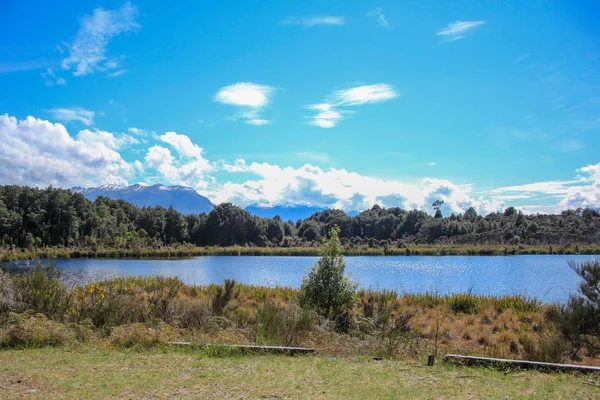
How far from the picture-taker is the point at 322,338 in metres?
9.59

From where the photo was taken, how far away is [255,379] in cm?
613

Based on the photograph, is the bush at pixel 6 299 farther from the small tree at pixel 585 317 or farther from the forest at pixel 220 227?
the forest at pixel 220 227

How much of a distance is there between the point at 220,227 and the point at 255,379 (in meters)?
79.0

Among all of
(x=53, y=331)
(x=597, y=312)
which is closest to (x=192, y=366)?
(x=53, y=331)

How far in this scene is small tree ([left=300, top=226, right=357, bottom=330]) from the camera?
12820mm

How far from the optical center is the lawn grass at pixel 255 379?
5.49m

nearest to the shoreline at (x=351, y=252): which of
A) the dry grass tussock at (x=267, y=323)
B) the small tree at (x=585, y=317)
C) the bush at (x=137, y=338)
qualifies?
the dry grass tussock at (x=267, y=323)

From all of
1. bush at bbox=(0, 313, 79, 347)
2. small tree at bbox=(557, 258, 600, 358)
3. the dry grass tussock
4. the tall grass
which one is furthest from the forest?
small tree at bbox=(557, 258, 600, 358)

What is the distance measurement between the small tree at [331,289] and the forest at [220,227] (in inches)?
2029

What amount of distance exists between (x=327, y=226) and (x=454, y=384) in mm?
101958

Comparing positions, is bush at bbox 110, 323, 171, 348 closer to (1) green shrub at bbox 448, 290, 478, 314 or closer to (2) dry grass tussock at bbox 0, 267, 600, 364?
(2) dry grass tussock at bbox 0, 267, 600, 364

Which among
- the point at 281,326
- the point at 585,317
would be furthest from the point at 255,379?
the point at 585,317

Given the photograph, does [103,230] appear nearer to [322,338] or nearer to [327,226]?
[327,226]

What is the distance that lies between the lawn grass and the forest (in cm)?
5505
